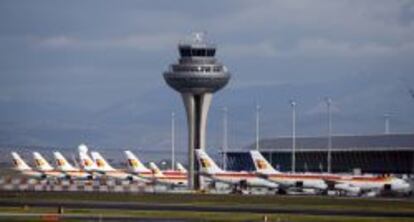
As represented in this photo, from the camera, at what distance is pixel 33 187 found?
625 feet

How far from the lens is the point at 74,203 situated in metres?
137

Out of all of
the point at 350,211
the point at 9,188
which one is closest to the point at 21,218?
the point at 350,211

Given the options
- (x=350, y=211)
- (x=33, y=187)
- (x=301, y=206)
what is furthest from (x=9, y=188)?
(x=350, y=211)

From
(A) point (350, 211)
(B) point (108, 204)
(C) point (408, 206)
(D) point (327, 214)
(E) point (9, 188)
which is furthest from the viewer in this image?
(E) point (9, 188)

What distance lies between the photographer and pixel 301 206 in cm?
13925

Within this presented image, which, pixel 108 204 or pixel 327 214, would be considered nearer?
pixel 327 214

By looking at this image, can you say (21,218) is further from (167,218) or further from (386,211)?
(386,211)

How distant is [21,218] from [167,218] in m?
13.3

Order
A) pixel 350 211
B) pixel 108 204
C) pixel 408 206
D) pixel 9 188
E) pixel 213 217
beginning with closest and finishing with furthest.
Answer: pixel 213 217, pixel 350 211, pixel 108 204, pixel 408 206, pixel 9 188

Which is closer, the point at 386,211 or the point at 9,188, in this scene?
the point at 386,211

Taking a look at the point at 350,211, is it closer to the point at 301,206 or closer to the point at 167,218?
the point at 301,206

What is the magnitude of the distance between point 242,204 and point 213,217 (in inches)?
1404

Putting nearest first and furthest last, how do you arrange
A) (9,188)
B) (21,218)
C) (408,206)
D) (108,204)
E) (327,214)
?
(21,218), (327,214), (108,204), (408,206), (9,188)

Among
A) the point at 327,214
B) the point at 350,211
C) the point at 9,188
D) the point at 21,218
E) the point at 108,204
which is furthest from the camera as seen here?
the point at 9,188
